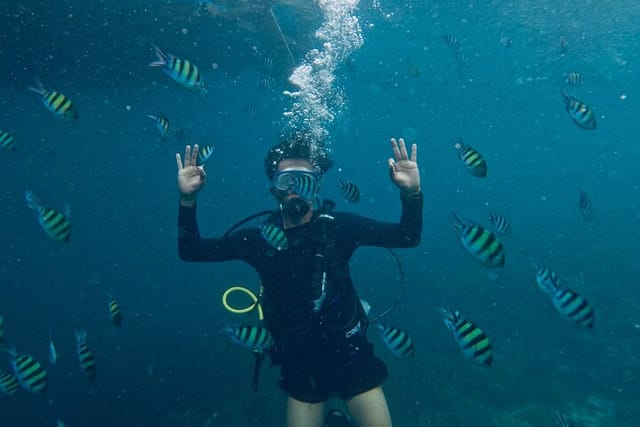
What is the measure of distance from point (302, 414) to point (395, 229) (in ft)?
7.75

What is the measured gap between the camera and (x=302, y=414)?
183 inches

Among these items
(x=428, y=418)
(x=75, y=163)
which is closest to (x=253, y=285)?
(x=428, y=418)

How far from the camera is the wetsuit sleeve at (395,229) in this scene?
4.47 meters

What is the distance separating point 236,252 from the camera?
16.3ft

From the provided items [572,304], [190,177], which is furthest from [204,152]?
[572,304]

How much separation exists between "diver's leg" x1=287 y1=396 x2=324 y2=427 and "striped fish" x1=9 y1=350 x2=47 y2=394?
8.72 feet

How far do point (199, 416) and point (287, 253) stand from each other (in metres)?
7.40

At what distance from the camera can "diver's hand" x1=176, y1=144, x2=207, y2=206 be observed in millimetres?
4578

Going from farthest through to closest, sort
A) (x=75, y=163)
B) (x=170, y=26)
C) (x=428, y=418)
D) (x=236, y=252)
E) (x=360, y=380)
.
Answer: (x=75, y=163)
(x=170, y=26)
(x=428, y=418)
(x=236, y=252)
(x=360, y=380)

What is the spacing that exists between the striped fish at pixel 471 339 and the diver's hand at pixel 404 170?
1.51 meters

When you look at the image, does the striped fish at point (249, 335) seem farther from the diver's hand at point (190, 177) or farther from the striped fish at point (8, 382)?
the striped fish at point (8, 382)

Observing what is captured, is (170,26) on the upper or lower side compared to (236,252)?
upper

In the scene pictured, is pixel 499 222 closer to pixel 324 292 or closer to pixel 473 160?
pixel 473 160

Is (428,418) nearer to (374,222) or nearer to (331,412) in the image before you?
(331,412)
